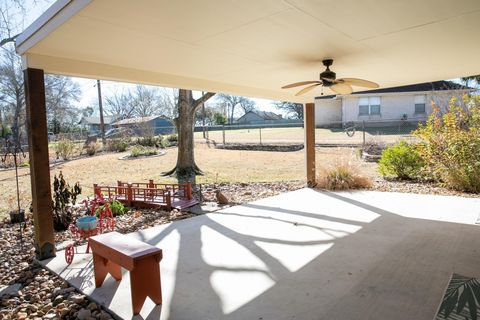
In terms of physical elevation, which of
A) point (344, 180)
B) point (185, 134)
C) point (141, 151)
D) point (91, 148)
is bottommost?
point (344, 180)

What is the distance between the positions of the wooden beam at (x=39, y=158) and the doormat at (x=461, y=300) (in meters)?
3.83

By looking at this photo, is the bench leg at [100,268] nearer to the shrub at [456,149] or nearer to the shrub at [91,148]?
the shrub at [456,149]

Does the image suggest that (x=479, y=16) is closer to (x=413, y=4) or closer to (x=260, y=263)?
(x=413, y=4)

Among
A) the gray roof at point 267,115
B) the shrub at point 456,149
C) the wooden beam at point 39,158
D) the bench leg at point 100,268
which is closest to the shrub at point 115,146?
the wooden beam at point 39,158

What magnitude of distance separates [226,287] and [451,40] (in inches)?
141

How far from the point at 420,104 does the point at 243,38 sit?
60.4 ft

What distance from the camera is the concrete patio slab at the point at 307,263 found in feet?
8.20

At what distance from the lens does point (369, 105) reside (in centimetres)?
1923

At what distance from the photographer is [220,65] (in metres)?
4.40

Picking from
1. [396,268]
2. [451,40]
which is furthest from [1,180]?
[451,40]

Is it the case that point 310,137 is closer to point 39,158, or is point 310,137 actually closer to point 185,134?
point 185,134

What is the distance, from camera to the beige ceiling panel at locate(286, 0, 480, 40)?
2531 mm

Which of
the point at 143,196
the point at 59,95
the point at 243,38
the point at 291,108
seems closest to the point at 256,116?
the point at 291,108

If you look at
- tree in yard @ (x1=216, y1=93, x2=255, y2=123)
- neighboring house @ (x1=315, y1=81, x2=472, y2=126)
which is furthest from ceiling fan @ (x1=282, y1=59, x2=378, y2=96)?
tree in yard @ (x1=216, y1=93, x2=255, y2=123)
